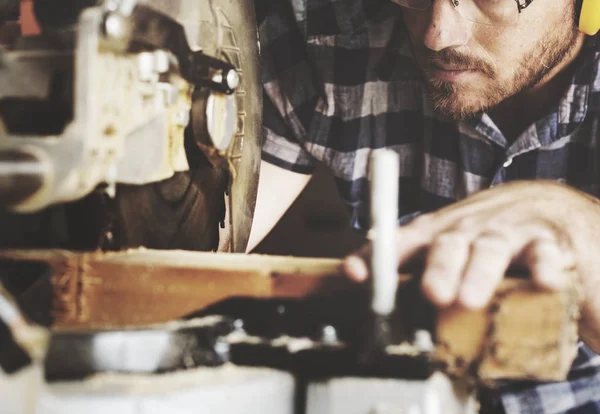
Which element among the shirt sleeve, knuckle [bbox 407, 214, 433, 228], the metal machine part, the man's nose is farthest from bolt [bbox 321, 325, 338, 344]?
the shirt sleeve

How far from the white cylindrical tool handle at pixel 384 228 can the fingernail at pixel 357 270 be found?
2cm

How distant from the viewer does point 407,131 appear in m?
1.00

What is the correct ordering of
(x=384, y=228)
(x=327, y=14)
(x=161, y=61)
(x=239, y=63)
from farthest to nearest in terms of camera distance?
1. (x=327, y=14)
2. (x=239, y=63)
3. (x=161, y=61)
4. (x=384, y=228)

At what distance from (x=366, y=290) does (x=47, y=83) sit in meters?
0.28

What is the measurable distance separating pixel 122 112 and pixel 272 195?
26.4 inches

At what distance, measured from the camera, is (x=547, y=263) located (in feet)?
1.20

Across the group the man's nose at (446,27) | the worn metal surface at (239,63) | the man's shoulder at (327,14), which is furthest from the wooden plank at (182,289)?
the man's shoulder at (327,14)

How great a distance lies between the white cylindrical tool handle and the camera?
326 mm

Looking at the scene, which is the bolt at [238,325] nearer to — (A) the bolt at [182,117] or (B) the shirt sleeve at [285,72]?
(A) the bolt at [182,117]

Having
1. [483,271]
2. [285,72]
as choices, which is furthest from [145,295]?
[285,72]

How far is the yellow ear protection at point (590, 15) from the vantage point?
2.35 feet

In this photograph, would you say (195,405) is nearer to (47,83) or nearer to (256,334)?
(256,334)

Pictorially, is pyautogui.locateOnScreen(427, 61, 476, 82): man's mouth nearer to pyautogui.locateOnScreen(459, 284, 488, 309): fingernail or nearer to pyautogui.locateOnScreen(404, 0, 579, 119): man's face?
pyautogui.locateOnScreen(404, 0, 579, 119): man's face

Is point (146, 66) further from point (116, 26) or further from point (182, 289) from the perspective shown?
point (182, 289)
